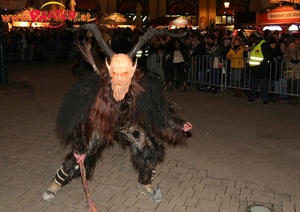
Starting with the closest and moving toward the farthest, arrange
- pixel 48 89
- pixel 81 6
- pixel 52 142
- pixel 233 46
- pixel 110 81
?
pixel 110 81
pixel 52 142
pixel 233 46
pixel 48 89
pixel 81 6

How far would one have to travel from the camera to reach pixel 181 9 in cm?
3884

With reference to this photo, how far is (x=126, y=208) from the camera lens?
15.4 ft

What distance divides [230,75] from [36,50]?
1346 centimetres

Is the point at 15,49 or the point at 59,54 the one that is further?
the point at 59,54

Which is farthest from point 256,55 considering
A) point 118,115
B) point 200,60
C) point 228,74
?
point 118,115

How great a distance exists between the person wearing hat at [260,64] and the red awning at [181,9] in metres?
28.8

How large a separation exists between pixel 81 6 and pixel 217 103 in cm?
2698

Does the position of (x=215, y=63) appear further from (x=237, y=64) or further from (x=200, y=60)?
(x=237, y=64)

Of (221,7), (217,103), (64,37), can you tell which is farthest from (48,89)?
(221,7)

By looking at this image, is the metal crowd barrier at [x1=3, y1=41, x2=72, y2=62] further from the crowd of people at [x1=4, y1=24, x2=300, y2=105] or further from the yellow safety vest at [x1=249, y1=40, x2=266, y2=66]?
the yellow safety vest at [x1=249, y1=40, x2=266, y2=66]

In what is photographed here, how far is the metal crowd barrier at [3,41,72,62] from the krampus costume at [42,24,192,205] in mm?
17497

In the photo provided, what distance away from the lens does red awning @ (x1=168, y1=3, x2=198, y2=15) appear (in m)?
38.8

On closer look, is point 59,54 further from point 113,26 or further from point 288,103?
point 288,103

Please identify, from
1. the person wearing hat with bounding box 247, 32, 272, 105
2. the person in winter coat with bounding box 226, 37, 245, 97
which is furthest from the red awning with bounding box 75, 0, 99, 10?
the person wearing hat with bounding box 247, 32, 272, 105
